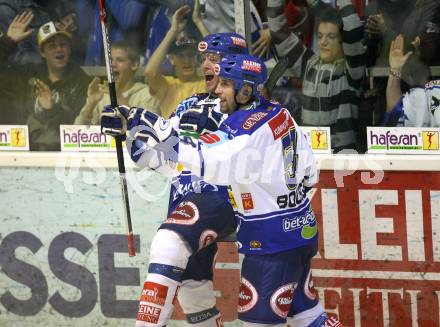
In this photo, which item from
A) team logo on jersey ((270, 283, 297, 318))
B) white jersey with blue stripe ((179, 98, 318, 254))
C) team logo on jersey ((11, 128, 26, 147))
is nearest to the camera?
white jersey with blue stripe ((179, 98, 318, 254))

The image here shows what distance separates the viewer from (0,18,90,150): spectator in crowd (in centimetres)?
598

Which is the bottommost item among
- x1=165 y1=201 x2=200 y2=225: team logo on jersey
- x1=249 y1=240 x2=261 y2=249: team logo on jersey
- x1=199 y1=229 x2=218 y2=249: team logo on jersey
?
x1=249 y1=240 x2=261 y2=249: team logo on jersey

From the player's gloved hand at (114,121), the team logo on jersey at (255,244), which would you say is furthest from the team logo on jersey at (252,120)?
the player's gloved hand at (114,121)

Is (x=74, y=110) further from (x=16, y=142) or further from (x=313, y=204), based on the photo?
(x=313, y=204)

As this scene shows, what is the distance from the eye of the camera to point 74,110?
6.01m

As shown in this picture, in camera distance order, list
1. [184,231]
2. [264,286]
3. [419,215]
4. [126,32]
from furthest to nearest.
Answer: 1. [126,32]
2. [419,215]
3. [184,231]
4. [264,286]

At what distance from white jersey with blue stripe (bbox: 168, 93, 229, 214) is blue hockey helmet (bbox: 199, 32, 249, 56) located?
23 centimetres

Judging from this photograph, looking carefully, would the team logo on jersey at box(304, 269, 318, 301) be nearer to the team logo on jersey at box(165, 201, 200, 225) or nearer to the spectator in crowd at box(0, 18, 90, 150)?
the team logo on jersey at box(165, 201, 200, 225)

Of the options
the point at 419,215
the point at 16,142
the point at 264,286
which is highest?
the point at 16,142

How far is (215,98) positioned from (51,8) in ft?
4.15

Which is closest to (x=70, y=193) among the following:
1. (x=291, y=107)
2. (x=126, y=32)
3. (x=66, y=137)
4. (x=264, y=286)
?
(x=66, y=137)

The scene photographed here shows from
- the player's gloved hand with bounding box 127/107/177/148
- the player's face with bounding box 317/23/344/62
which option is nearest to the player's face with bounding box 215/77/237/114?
the player's gloved hand with bounding box 127/107/177/148

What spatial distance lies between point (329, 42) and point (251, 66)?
0.92 m

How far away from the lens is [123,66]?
19.4 feet
